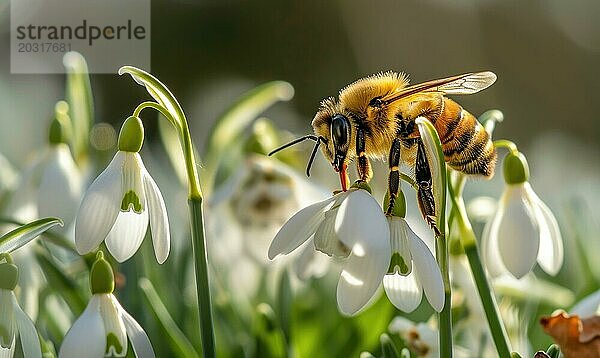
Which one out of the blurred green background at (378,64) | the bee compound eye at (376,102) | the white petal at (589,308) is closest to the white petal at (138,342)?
the bee compound eye at (376,102)

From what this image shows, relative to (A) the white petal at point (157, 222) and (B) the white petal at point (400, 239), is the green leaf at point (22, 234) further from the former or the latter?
(B) the white petal at point (400, 239)

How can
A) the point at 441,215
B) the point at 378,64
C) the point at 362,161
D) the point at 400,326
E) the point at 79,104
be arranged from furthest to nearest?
the point at 378,64, the point at 79,104, the point at 400,326, the point at 362,161, the point at 441,215

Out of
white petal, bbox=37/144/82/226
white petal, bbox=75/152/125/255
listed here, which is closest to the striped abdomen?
white petal, bbox=75/152/125/255

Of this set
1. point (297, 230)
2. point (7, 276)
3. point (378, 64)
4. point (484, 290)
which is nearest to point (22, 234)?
point (7, 276)

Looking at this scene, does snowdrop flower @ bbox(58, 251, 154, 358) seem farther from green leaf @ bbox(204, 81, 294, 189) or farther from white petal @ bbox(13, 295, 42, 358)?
green leaf @ bbox(204, 81, 294, 189)

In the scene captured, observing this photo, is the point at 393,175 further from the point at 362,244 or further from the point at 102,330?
the point at 102,330

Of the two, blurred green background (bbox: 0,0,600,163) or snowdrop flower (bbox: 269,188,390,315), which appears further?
blurred green background (bbox: 0,0,600,163)

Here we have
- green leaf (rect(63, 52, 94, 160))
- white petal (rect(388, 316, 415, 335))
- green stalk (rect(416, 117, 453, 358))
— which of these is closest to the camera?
green stalk (rect(416, 117, 453, 358))
